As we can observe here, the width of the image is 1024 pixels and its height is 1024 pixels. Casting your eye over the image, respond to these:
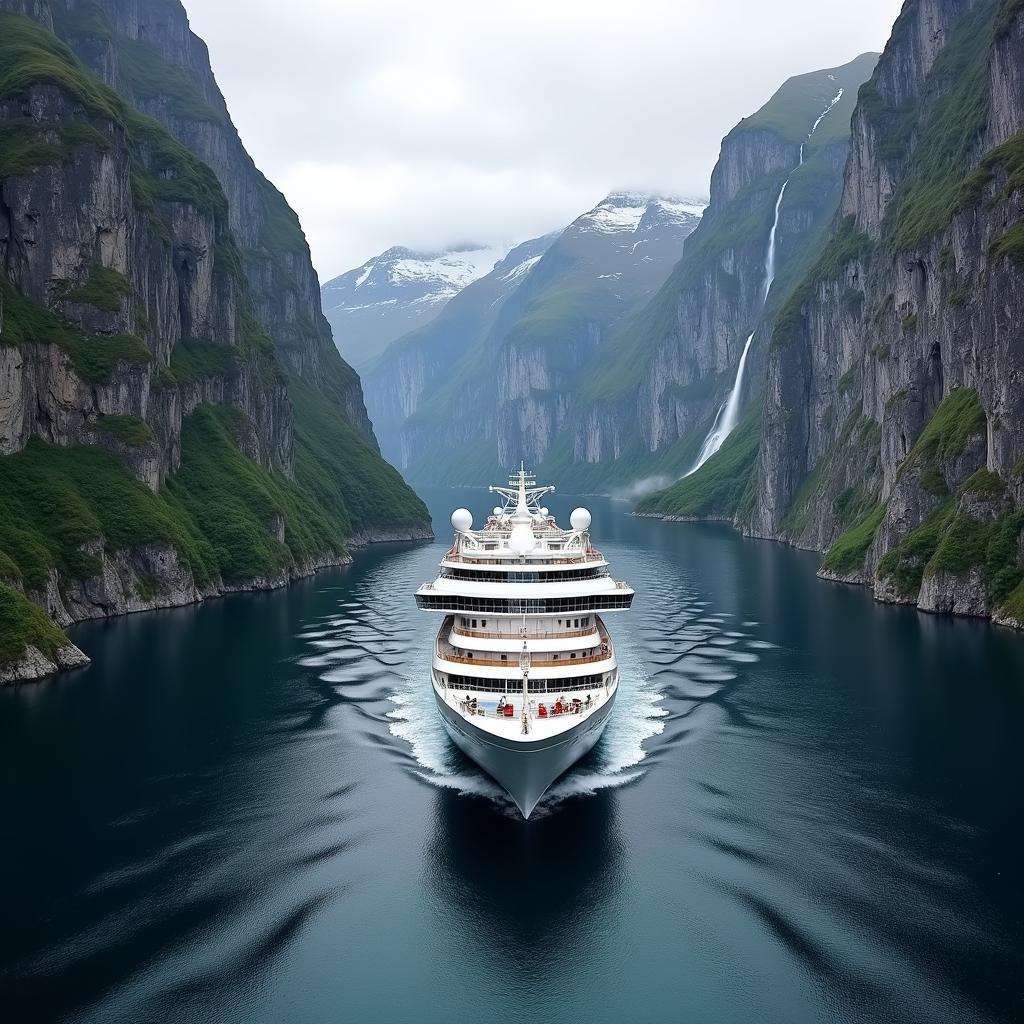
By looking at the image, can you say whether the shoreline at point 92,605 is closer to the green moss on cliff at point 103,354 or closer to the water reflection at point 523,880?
the green moss on cliff at point 103,354

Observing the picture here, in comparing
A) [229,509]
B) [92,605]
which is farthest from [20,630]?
[229,509]

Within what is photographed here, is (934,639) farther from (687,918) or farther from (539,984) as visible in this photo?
(539,984)

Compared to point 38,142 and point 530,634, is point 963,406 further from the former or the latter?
point 38,142

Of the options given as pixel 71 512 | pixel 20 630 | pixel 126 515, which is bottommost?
pixel 20 630

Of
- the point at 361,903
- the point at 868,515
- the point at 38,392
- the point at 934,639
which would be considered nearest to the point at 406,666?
the point at 361,903

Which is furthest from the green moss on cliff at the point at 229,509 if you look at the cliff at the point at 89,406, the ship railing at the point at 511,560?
the ship railing at the point at 511,560
